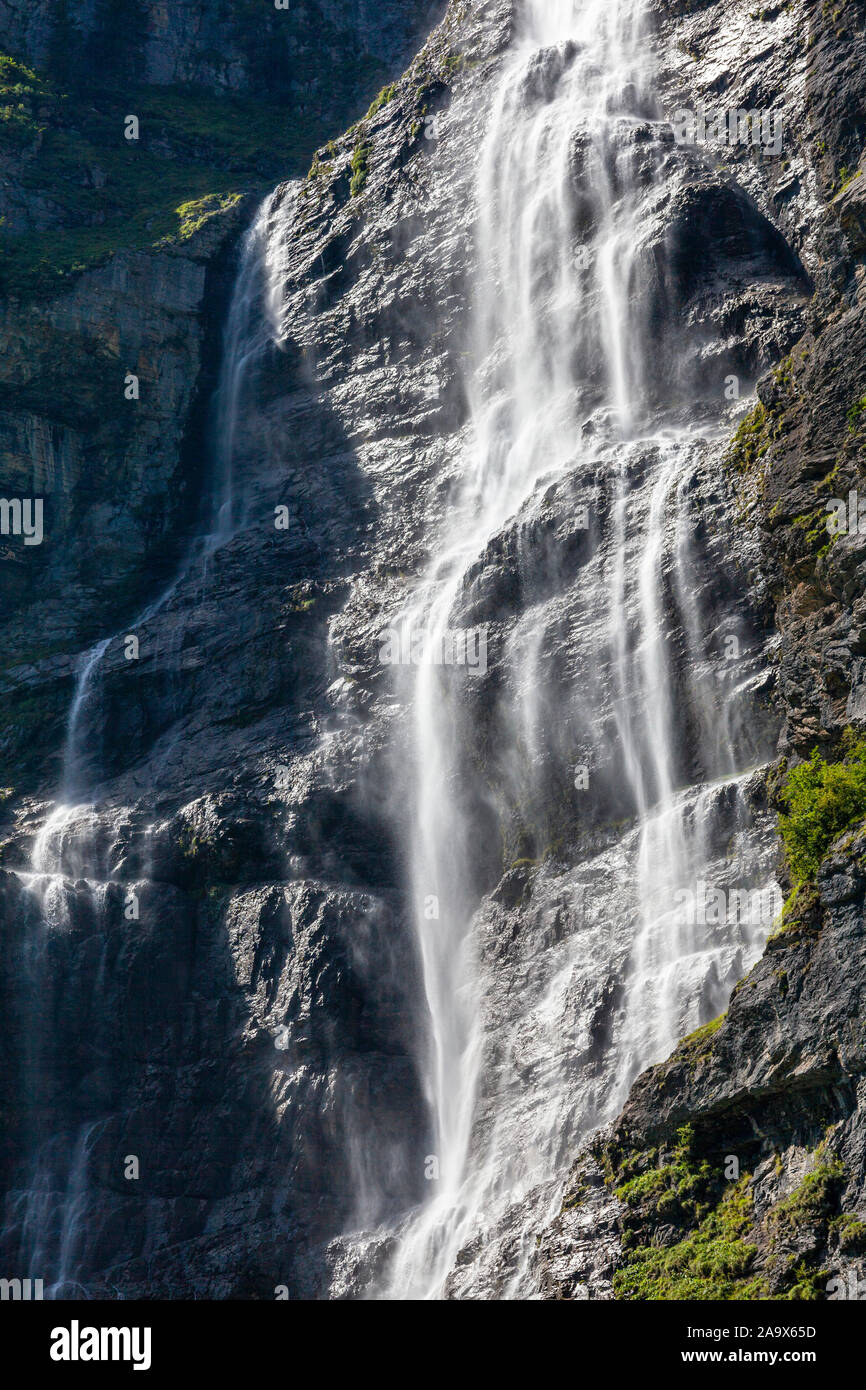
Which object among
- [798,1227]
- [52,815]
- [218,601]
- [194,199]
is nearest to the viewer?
[798,1227]

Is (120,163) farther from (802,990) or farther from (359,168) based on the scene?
(802,990)

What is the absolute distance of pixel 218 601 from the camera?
120 ft

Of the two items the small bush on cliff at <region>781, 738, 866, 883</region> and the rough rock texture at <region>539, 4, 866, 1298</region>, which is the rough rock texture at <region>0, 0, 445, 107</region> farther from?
the small bush on cliff at <region>781, 738, 866, 883</region>

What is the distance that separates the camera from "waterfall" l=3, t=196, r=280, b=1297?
29.0 m

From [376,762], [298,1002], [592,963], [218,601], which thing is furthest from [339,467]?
[592,963]

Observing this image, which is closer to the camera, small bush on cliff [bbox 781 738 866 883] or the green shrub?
small bush on cliff [bbox 781 738 866 883]

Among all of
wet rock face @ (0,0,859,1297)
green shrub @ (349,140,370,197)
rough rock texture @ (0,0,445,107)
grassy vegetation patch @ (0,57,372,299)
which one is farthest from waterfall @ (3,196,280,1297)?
rough rock texture @ (0,0,445,107)

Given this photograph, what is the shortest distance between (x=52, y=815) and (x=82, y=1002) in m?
4.79

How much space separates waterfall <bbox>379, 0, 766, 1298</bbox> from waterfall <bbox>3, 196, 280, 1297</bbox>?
712 centimetres

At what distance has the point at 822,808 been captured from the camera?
20375 millimetres

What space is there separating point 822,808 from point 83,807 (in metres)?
18.6

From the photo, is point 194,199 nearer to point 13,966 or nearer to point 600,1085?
point 13,966

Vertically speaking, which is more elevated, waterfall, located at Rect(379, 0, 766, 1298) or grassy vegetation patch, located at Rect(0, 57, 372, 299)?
grassy vegetation patch, located at Rect(0, 57, 372, 299)

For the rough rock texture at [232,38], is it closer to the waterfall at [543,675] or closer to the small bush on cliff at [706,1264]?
the waterfall at [543,675]
